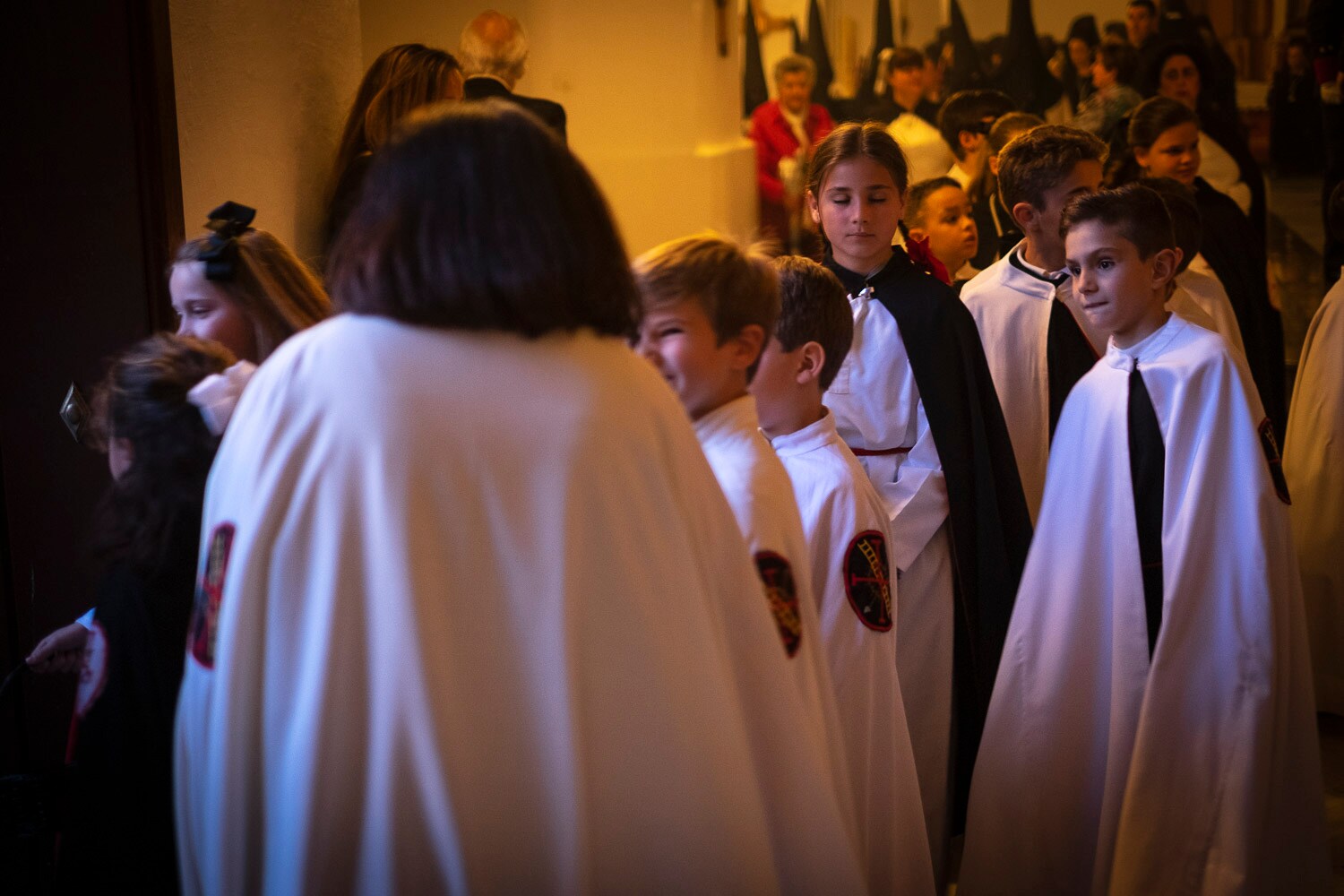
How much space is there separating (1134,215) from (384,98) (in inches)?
84.9

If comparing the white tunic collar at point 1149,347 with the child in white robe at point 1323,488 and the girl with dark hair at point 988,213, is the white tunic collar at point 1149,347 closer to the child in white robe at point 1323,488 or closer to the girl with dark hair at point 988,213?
the child in white robe at point 1323,488

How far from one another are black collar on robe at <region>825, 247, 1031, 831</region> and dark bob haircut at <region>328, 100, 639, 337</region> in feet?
6.06

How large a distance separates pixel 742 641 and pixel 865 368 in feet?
5.68

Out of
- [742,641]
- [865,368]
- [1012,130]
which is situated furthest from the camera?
[1012,130]

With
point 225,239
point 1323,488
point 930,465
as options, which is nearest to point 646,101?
point 1323,488

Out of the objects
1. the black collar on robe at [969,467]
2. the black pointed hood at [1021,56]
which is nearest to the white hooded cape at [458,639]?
the black collar on robe at [969,467]

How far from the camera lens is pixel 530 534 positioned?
156 centimetres

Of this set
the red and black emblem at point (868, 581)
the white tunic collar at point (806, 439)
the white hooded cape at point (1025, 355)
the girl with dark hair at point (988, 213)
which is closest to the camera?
the red and black emblem at point (868, 581)

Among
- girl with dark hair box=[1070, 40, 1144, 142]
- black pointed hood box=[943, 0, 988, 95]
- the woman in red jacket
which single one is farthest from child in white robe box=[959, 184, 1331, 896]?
black pointed hood box=[943, 0, 988, 95]

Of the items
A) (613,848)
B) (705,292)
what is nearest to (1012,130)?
(705,292)

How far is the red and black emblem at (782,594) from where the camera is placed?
6.34ft

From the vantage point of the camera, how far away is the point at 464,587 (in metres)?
1.55

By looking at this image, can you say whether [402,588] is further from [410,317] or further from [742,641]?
[742,641]

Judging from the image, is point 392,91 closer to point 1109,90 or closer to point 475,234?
point 475,234
